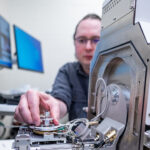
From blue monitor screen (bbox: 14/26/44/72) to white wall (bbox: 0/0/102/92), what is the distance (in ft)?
0.99

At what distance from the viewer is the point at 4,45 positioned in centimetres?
130

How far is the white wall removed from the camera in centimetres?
195

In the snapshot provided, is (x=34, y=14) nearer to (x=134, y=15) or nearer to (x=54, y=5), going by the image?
(x=54, y=5)

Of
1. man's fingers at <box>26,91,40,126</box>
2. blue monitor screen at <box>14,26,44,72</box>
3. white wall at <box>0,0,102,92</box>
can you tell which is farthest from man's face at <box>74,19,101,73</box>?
white wall at <box>0,0,102,92</box>

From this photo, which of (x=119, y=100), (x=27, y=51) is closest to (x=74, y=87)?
(x=27, y=51)

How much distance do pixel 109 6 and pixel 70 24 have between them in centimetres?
161

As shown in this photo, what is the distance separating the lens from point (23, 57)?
4.51 ft

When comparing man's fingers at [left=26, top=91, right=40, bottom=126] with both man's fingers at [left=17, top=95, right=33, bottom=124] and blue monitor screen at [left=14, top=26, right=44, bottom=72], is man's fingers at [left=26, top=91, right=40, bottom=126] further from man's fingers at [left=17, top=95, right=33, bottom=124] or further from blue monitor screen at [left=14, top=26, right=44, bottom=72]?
blue monitor screen at [left=14, top=26, right=44, bottom=72]

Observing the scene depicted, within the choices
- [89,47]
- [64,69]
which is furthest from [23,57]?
[89,47]

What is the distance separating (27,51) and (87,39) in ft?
1.68

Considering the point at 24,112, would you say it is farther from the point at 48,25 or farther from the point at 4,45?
the point at 48,25

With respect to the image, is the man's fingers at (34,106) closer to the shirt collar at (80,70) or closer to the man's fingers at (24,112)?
the man's fingers at (24,112)

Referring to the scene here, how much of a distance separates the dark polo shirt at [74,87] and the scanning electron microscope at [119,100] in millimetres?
673

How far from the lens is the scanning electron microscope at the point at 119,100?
1.10 ft
